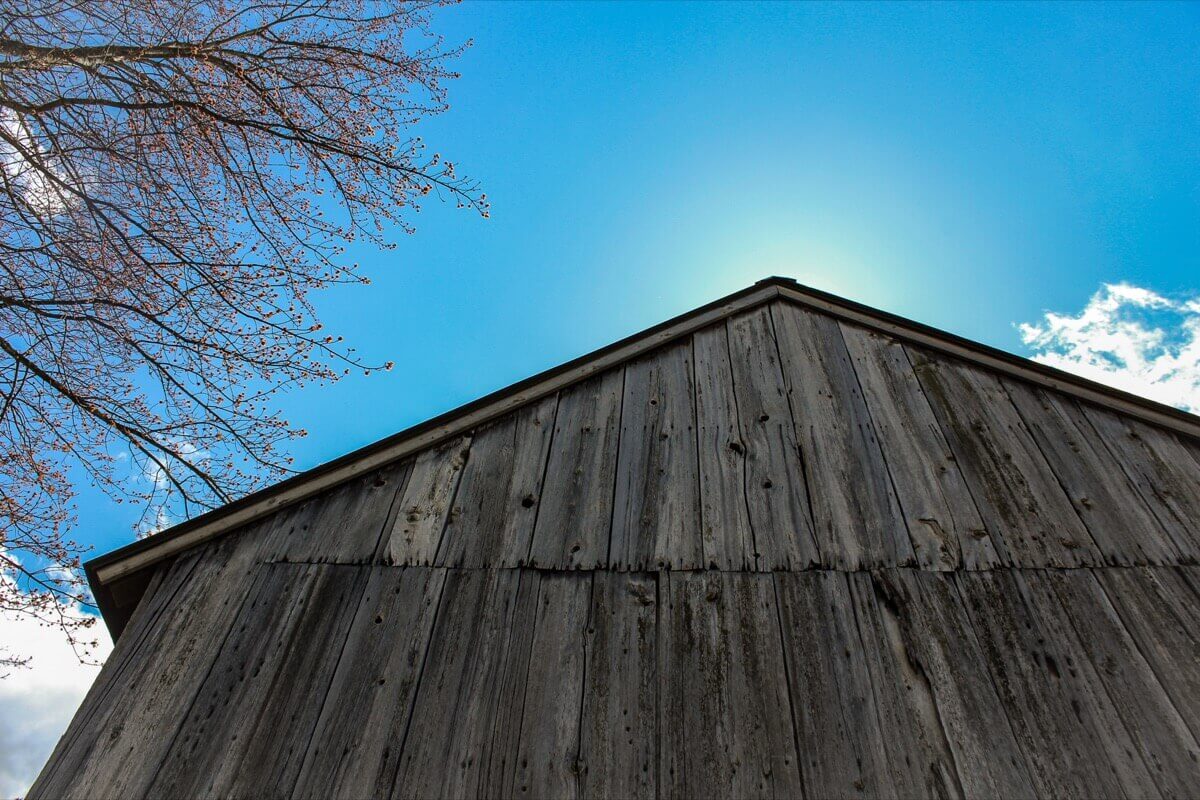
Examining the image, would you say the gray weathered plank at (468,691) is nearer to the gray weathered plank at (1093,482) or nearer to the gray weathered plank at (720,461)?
the gray weathered plank at (720,461)

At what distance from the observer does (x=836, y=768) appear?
1822 mm

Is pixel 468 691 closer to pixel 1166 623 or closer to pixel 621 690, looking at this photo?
pixel 621 690

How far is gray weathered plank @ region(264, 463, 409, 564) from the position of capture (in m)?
2.58

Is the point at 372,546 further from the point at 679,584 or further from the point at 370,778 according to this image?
the point at 679,584

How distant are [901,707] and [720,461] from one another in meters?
1.18

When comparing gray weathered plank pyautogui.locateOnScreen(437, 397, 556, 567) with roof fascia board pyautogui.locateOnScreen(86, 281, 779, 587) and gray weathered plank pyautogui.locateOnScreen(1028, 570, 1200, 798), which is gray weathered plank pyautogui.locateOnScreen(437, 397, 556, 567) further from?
gray weathered plank pyautogui.locateOnScreen(1028, 570, 1200, 798)

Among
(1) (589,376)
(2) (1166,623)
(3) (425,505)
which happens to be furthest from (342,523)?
(2) (1166,623)

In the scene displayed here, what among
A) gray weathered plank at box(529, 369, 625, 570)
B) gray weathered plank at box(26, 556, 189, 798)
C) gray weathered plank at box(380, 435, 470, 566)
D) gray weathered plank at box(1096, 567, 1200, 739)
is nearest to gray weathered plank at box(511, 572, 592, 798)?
gray weathered plank at box(529, 369, 625, 570)

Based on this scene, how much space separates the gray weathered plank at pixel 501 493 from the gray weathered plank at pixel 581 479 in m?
0.06

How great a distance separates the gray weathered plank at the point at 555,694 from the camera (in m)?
1.87

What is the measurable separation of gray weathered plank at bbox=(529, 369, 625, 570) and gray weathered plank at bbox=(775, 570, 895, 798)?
0.76 meters

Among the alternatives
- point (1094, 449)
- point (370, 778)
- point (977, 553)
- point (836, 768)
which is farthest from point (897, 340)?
point (370, 778)

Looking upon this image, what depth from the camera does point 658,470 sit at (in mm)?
2803

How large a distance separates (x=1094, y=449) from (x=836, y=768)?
2.07 m
